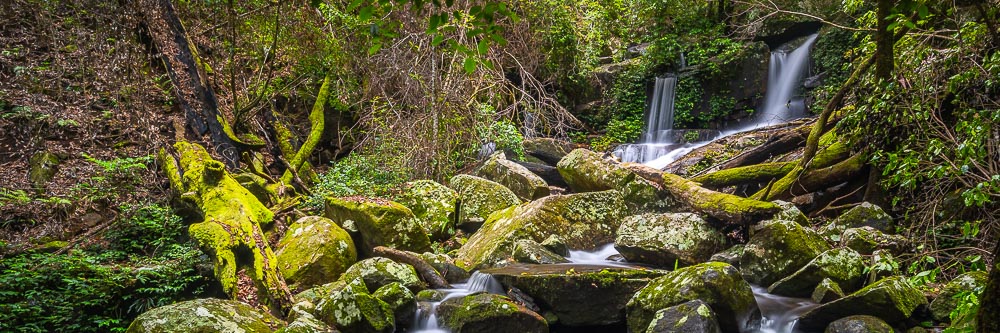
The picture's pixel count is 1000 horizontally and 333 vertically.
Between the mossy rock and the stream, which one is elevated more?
the mossy rock

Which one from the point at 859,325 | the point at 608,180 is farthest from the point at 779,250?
the point at 608,180

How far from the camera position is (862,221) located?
5961 mm

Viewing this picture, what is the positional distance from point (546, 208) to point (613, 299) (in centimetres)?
212

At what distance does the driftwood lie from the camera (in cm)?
583

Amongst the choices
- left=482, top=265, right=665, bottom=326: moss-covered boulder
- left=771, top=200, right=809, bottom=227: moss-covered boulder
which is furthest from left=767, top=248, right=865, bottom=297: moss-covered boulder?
left=482, top=265, right=665, bottom=326: moss-covered boulder

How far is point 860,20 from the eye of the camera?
7.07m

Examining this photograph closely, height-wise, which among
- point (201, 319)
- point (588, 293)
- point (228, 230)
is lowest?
point (588, 293)

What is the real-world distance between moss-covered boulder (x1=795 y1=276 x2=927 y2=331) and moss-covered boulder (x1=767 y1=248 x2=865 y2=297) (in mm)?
506

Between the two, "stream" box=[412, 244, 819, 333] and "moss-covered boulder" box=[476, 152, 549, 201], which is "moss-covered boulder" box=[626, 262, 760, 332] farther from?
"moss-covered boulder" box=[476, 152, 549, 201]

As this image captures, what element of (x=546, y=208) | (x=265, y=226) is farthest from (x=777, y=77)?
(x=265, y=226)

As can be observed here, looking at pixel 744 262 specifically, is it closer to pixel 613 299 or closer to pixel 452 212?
pixel 613 299

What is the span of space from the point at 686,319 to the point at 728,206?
2.58m

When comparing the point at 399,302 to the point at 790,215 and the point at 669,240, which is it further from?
the point at 790,215

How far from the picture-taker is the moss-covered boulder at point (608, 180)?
7480 millimetres
